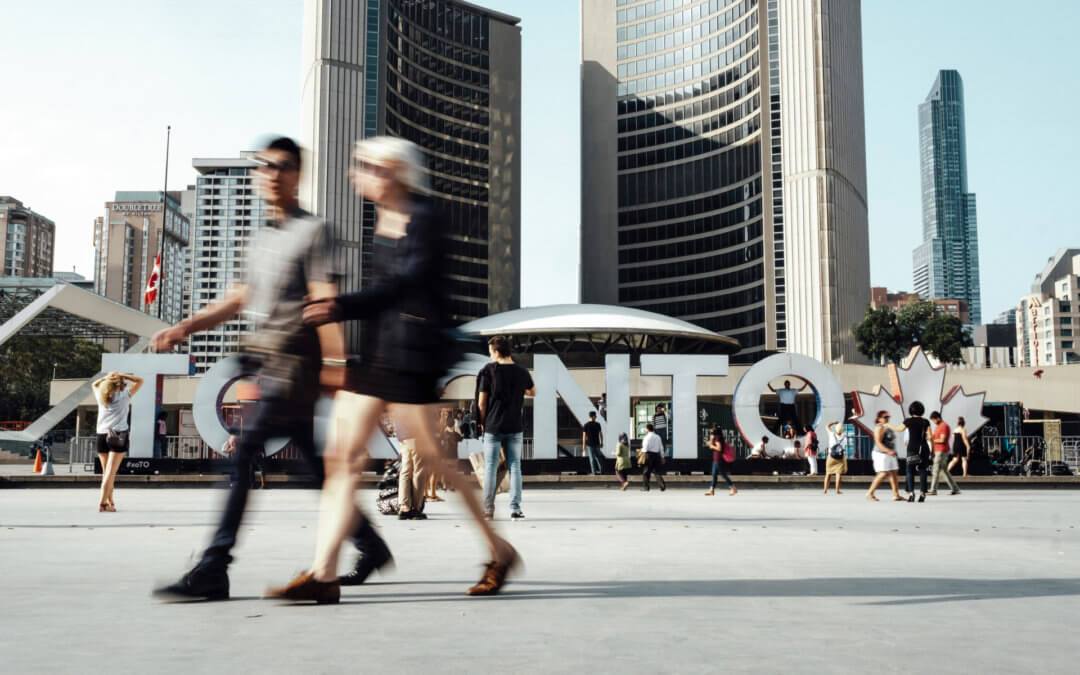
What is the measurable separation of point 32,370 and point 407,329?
82.1m

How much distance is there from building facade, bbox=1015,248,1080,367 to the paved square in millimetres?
141736

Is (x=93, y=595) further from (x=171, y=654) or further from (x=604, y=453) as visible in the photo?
(x=604, y=453)

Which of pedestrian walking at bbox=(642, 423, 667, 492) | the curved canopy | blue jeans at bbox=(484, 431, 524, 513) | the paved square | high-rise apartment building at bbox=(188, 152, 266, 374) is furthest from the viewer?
high-rise apartment building at bbox=(188, 152, 266, 374)

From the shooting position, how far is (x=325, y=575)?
3629mm

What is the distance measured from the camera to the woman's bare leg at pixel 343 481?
3.65m

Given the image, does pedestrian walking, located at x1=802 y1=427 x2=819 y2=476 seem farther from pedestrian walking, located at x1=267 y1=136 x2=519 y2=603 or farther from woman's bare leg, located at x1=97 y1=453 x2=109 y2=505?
pedestrian walking, located at x1=267 y1=136 x2=519 y2=603

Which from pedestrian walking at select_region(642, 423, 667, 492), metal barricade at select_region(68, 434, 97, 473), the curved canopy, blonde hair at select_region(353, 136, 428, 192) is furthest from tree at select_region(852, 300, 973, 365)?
blonde hair at select_region(353, 136, 428, 192)

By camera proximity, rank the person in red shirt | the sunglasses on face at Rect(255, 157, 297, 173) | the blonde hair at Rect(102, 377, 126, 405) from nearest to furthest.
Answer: the sunglasses on face at Rect(255, 157, 297, 173), the blonde hair at Rect(102, 377, 126, 405), the person in red shirt

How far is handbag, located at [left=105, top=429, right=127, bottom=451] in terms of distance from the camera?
9.89 m

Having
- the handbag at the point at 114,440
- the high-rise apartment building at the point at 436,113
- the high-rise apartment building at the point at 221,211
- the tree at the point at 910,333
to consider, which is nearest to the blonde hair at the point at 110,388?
the handbag at the point at 114,440

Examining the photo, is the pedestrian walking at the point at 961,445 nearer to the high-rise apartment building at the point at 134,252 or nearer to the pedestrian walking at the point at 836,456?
the pedestrian walking at the point at 836,456

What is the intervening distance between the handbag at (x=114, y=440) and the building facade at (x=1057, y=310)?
141m

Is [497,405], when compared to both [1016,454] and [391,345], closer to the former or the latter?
[391,345]

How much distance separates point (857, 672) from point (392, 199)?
8.27 feet
